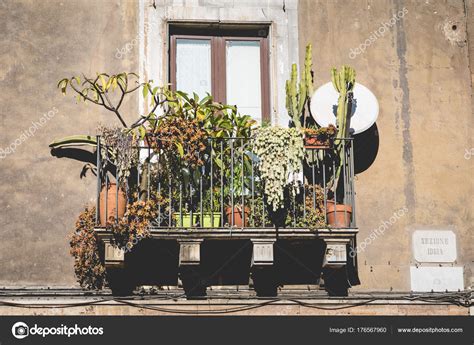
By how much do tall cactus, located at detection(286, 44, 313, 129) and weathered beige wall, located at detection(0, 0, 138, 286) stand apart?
5.60 feet

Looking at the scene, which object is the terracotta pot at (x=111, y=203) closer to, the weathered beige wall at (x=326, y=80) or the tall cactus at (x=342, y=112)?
the weathered beige wall at (x=326, y=80)

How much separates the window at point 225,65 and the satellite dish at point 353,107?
67 centimetres

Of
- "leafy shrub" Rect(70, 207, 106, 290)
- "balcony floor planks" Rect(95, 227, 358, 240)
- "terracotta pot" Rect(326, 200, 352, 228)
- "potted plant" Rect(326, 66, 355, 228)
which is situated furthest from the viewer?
"potted plant" Rect(326, 66, 355, 228)

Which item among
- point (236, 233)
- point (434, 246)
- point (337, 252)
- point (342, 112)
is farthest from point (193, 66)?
point (434, 246)

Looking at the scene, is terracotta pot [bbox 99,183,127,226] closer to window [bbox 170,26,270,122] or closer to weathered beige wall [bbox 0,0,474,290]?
weathered beige wall [bbox 0,0,474,290]

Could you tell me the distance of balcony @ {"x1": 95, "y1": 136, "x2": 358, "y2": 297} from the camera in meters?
11.0

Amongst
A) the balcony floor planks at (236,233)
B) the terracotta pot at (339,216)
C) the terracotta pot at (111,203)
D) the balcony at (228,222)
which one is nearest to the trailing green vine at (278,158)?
the balcony at (228,222)

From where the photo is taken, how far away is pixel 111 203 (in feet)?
36.3

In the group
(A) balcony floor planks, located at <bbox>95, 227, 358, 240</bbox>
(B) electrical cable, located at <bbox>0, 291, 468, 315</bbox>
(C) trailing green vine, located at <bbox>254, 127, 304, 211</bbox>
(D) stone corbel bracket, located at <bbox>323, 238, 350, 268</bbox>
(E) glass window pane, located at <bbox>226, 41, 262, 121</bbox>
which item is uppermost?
A: (E) glass window pane, located at <bbox>226, 41, 262, 121</bbox>

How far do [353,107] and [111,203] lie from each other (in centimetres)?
286

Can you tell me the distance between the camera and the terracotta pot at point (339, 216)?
11.2 metres

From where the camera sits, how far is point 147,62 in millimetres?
12148

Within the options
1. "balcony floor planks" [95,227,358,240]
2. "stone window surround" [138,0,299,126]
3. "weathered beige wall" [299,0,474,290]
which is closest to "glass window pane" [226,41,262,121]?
"stone window surround" [138,0,299,126]

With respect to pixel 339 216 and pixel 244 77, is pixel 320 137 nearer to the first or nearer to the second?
pixel 339 216
